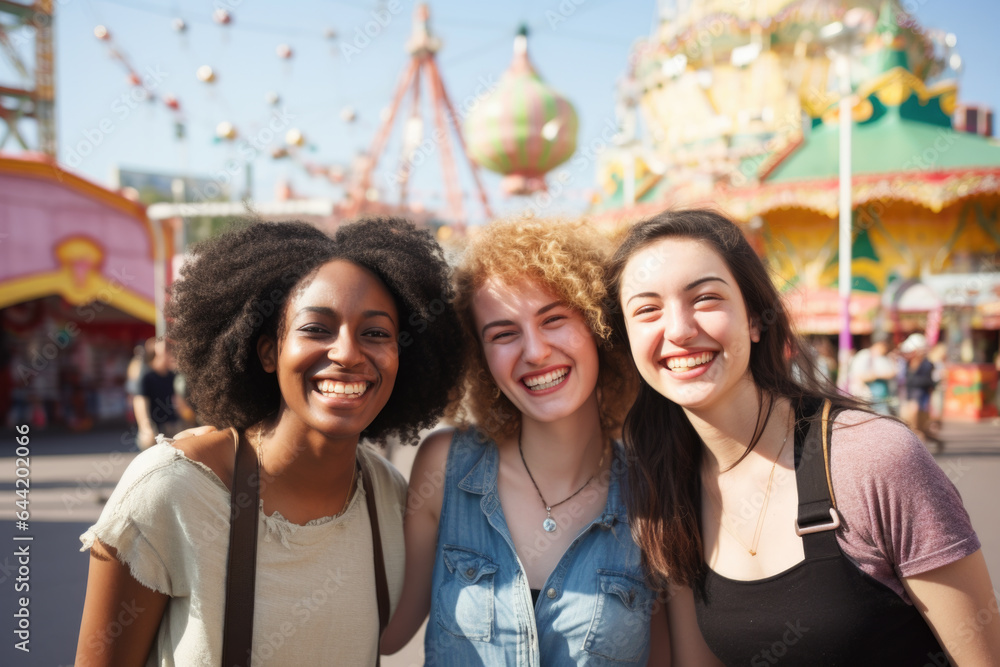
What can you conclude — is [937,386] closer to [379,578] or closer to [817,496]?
[817,496]

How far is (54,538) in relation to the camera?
6.14 m

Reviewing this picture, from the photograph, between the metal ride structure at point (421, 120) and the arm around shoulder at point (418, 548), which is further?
the metal ride structure at point (421, 120)

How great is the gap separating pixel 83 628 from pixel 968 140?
20438 mm

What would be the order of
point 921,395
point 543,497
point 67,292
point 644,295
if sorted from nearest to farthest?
1. point 644,295
2. point 543,497
3. point 921,395
4. point 67,292

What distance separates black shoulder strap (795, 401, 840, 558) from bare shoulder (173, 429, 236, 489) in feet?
5.22

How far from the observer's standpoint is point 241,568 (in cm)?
180

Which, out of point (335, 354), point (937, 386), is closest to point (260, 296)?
point (335, 354)

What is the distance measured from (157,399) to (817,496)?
7489 millimetres

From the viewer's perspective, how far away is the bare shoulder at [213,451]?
1.85m

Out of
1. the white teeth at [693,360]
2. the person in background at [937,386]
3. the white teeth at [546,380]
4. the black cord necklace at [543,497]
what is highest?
the white teeth at [693,360]

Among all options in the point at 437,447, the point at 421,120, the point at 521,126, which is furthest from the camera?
the point at 421,120

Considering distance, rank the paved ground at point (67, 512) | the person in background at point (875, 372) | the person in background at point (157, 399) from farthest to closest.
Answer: the person in background at point (875, 372), the person in background at point (157, 399), the paved ground at point (67, 512)

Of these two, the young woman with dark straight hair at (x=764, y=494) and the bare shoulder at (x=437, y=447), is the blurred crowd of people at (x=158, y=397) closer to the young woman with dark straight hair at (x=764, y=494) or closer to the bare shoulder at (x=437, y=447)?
the bare shoulder at (x=437, y=447)

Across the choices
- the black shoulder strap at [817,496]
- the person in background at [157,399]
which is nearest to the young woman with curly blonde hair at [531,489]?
the black shoulder strap at [817,496]
